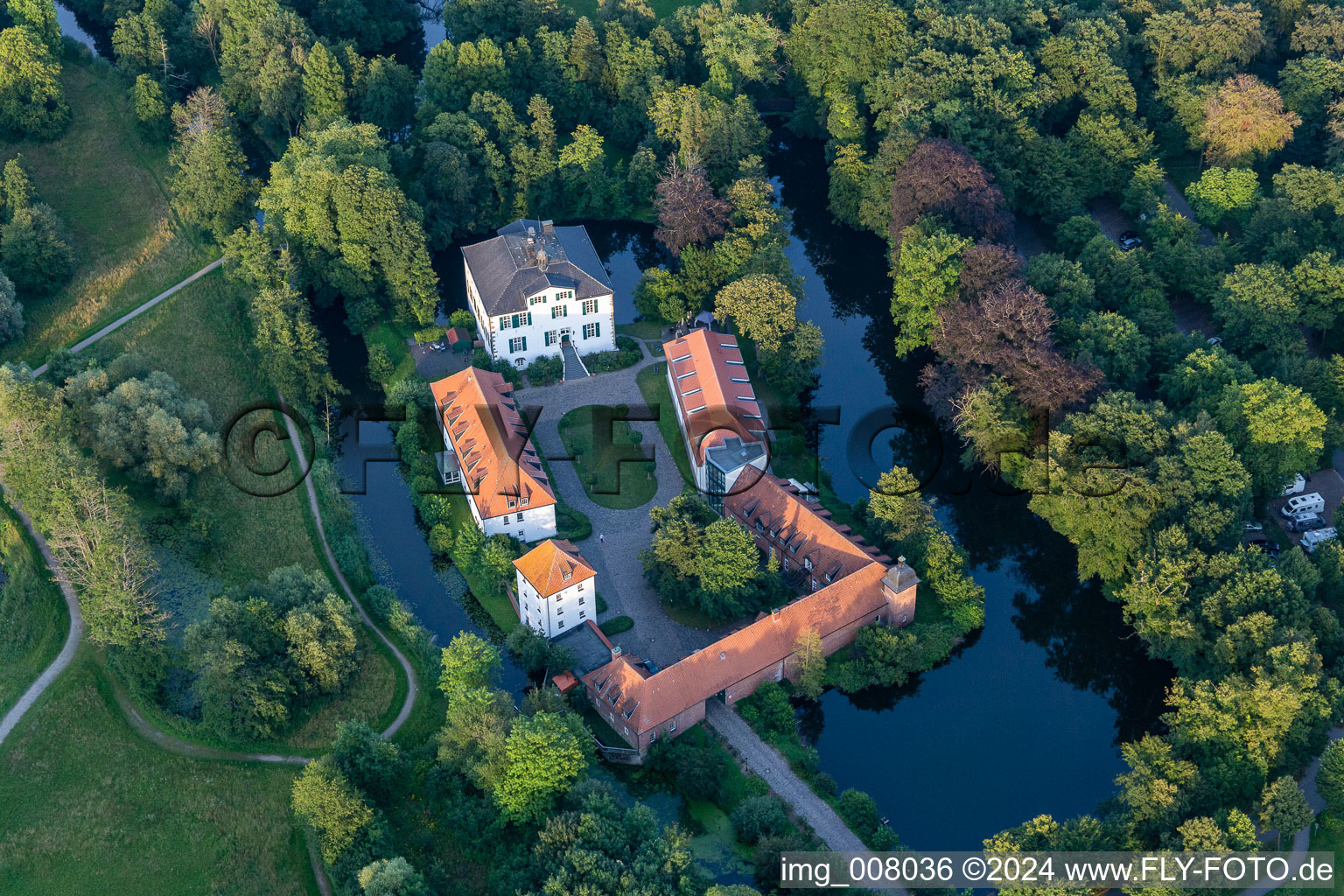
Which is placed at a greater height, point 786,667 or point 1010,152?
point 1010,152

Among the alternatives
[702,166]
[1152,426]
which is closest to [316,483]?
[702,166]

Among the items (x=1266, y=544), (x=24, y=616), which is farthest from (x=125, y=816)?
(x=1266, y=544)

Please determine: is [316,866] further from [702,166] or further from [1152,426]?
[702,166]

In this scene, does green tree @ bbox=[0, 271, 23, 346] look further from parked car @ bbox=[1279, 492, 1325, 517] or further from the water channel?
parked car @ bbox=[1279, 492, 1325, 517]

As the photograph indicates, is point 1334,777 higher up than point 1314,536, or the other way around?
point 1334,777

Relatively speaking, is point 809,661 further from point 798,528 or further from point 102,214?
point 102,214

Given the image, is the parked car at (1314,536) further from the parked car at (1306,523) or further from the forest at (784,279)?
the forest at (784,279)

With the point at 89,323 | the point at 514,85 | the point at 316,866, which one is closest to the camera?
the point at 316,866
